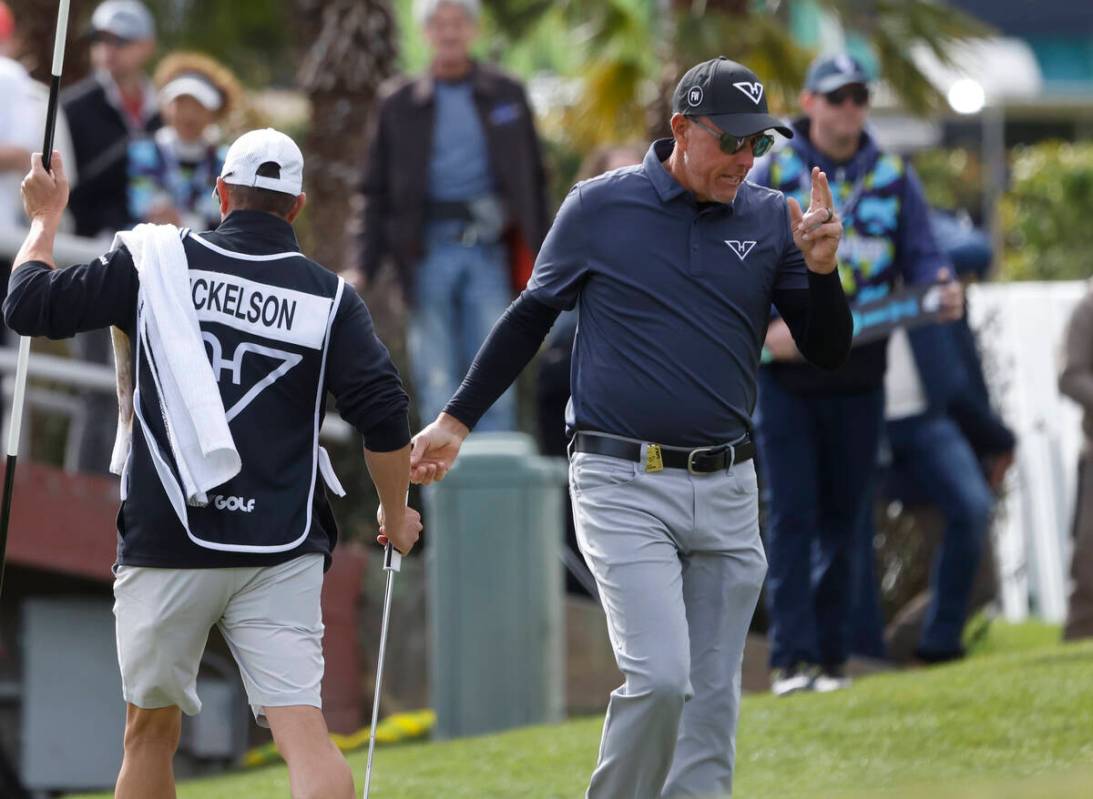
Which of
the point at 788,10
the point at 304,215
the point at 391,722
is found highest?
the point at 788,10

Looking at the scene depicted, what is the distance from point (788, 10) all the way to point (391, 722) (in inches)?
288

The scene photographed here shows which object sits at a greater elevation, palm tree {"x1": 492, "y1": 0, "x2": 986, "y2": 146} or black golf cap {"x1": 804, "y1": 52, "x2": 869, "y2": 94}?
palm tree {"x1": 492, "y1": 0, "x2": 986, "y2": 146}

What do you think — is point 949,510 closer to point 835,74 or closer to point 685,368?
point 835,74

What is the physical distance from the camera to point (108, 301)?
5406 millimetres

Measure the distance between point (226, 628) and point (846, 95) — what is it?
12.0 ft

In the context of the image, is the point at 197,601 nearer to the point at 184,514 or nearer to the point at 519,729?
the point at 184,514

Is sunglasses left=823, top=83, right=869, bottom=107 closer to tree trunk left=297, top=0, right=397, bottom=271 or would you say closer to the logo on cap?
the logo on cap

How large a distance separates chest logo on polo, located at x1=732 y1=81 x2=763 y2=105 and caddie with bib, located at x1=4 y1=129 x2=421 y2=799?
1.14 metres

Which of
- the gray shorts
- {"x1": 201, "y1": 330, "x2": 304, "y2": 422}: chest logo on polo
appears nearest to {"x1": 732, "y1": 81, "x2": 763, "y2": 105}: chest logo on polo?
{"x1": 201, "y1": 330, "x2": 304, "y2": 422}: chest logo on polo

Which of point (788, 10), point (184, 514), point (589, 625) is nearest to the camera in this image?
point (184, 514)

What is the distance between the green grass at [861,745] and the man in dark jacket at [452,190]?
2.18 meters

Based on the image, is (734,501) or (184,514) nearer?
(184,514)

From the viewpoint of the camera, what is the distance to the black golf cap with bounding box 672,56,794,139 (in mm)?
5602

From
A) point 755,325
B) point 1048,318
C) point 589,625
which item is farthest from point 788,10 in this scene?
point 755,325
